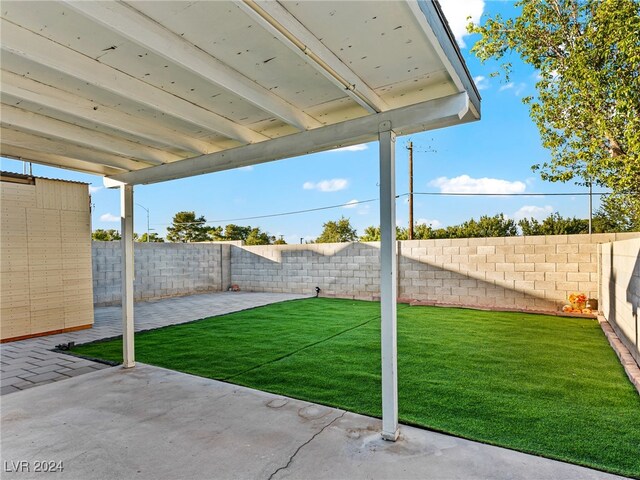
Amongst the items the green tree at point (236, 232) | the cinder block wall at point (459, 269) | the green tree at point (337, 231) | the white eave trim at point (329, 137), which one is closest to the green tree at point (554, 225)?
the green tree at point (337, 231)

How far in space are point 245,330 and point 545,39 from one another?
960 centimetres

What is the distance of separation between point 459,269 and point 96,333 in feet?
22.9

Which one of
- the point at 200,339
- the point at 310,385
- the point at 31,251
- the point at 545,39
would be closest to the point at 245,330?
the point at 200,339

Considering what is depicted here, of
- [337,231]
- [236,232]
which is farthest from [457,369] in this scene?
[236,232]

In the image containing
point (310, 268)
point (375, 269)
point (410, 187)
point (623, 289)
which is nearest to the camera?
point (623, 289)

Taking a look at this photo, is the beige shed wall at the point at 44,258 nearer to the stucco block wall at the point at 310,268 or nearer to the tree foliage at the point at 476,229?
the stucco block wall at the point at 310,268

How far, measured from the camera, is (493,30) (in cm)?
938

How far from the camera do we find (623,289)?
14.0ft

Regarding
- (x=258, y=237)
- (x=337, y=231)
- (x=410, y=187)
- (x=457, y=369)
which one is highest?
(x=410, y=187)

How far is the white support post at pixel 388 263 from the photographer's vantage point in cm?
232

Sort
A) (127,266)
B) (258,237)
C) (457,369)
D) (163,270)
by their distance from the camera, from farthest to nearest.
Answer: (258,237) < (163,270) < (127,266) < (457,369)

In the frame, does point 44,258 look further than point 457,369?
Yes

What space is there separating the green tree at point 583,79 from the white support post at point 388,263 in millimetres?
6721

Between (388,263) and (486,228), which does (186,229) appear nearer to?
(486,228)
